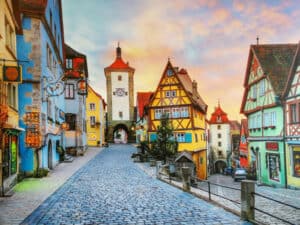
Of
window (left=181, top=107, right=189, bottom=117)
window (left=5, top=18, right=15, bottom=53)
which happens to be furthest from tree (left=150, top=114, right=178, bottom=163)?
window (left=5, top=18, right=15, bottom=53)

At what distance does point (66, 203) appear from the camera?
35.6ft

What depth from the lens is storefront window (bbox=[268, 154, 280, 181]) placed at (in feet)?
73.0

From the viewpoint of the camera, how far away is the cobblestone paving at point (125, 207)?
8.60 m

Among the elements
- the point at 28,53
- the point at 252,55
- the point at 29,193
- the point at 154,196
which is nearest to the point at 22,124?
the point at 28,53

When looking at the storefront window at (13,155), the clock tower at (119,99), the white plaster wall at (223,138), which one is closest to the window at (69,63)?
the storefront window at (13,155)

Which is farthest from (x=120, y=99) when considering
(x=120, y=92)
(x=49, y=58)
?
(x=49, y=58)

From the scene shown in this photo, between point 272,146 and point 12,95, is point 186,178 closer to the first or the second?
point 12,95

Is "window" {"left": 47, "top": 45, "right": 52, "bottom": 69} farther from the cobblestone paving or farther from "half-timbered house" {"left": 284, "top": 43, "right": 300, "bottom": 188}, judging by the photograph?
"half-timbered house" {"left": 284, "top": 43, "right": 300, "bottom": 188}

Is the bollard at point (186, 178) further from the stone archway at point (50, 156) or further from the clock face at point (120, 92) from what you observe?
the clock face at point (120, 92)

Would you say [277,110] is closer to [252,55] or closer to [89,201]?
[252,55]

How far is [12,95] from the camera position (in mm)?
15047

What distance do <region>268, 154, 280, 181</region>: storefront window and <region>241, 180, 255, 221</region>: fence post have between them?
14906 mm

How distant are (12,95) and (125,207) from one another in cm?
837

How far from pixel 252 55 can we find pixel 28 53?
17257mm
